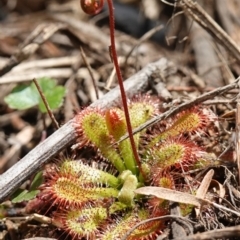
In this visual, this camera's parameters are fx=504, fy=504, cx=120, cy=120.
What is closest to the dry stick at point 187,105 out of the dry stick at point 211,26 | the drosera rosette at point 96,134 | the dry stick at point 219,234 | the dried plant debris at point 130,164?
the dried plant debris at point 130,164

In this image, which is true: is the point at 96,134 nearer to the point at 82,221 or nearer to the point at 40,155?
the point at 40,155

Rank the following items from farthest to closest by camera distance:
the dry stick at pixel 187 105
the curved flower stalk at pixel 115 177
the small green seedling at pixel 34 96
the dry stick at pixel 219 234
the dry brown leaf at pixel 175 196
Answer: the small green seedling at pixel 34 96 < the dry stick at pixel 187 105 < the curved flower stalk at pixel 115 177 < the dry brown leaf at pixel 175 196 < the dry stick at pixel 219 234

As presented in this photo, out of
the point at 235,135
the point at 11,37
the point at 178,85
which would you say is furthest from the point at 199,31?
the point at 235,135

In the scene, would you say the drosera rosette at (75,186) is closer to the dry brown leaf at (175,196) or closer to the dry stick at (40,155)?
the dry stick at (40,155)

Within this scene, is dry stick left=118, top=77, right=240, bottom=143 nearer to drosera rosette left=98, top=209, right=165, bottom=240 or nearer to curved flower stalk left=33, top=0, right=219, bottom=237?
curved flower stalk left=33, top=0, right=219, bottom=237

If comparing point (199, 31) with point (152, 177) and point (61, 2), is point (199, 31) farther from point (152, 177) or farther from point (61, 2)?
point (152, 177)

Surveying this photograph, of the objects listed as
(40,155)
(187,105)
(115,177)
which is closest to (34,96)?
(40,155)

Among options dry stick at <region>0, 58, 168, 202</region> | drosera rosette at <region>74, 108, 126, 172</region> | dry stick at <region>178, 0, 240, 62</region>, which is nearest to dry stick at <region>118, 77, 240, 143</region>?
drosera rosette at <region>74, 108, 126, 172</region>

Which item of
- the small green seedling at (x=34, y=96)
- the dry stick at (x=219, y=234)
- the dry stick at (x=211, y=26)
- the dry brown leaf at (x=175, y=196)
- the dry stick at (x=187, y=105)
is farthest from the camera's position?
the small green seedling at (x=34, y=96)
